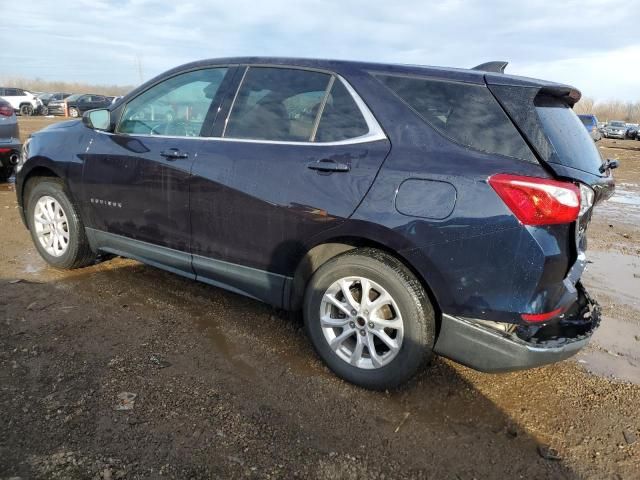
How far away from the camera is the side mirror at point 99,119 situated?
12.3 feet

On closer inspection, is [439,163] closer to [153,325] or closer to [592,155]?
[592,155]

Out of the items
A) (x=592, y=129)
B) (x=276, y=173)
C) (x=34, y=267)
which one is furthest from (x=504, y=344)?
(x=592, y=129)

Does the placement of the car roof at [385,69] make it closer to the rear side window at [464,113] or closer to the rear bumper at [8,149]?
the rear side window at [464,113]

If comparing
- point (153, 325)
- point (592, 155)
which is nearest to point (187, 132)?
point (153, 325)

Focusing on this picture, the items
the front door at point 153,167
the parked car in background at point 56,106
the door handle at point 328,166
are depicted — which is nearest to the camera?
the door handle at point 328,166

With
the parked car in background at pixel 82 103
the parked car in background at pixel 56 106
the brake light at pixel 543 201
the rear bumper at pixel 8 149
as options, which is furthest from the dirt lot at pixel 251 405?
the parked car in background at pixel 56 106

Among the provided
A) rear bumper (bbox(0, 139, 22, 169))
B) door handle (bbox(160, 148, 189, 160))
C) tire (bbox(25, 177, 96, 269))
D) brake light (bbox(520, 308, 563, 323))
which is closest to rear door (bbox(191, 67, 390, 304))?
door handle (bbox(160, 148, 189, 160))

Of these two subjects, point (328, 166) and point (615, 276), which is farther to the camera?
point (615, 276)

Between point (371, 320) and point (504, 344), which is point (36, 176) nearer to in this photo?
point (371, 320)

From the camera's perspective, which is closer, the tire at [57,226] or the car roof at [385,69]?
the car roof at [385,69]

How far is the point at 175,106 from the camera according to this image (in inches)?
137

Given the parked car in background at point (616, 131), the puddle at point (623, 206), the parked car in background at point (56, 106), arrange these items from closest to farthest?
1. the puddle at point (623, 206)
2. the parked car in background at point (56, 106)
3. the parked car in background at point (616, 131)

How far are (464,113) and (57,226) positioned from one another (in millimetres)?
3515

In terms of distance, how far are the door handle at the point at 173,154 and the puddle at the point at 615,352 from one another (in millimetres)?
3030
